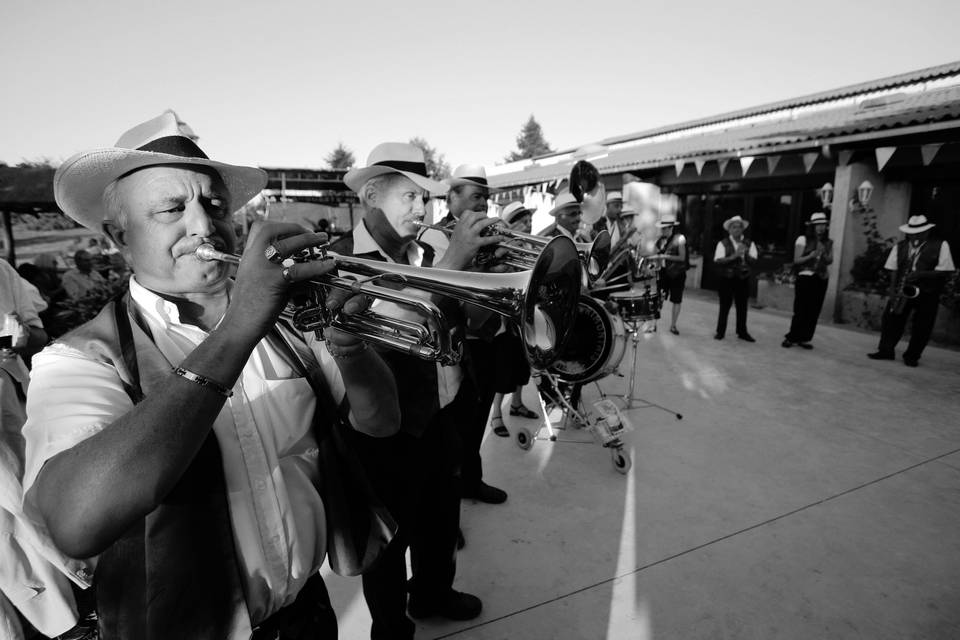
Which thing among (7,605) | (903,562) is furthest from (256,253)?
(903,562)

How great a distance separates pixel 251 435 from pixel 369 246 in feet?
4.84

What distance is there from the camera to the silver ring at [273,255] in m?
1.03

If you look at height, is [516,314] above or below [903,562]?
above

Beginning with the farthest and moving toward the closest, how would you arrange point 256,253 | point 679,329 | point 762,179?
point 762,179 → point 679,329 → point 256,253

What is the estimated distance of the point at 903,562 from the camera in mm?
2883

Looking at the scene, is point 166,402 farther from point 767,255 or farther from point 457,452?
point 767,255

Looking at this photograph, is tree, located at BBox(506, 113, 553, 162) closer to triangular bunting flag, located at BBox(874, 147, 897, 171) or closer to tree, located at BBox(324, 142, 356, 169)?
tree, located at BBox(324, 142, 356, 169)

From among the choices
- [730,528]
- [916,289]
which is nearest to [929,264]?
[916,289]

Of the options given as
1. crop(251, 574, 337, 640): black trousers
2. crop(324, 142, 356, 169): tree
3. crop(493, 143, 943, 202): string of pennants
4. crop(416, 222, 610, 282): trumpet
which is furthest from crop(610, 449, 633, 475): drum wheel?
crop(324, 142, 356, 169): tree

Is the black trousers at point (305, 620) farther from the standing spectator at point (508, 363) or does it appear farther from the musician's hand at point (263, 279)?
the standing spectator at point (508, 363)

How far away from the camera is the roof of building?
8448 mm

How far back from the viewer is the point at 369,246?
251cm

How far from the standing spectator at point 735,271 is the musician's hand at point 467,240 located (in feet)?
22.6

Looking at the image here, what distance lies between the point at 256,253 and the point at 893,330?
28.3 ft
